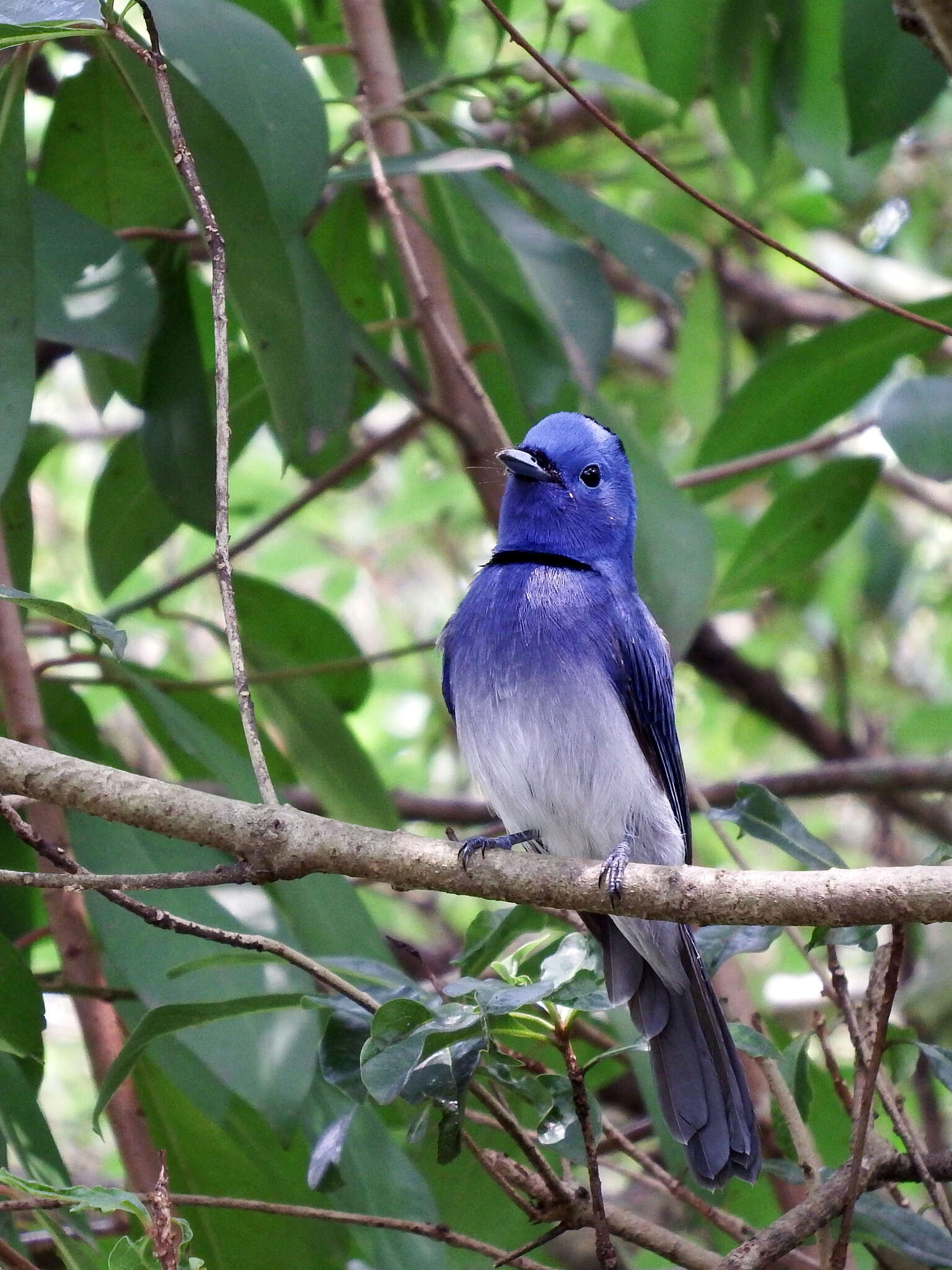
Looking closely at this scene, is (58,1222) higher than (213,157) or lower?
lower

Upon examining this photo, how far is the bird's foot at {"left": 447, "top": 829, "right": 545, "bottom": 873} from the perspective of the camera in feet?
6.85

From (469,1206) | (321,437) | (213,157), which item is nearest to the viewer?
(213,157)

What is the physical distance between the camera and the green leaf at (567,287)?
3447 millimetres

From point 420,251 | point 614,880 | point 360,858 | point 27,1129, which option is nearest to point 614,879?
point 614,880

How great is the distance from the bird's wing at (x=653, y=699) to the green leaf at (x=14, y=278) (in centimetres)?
132

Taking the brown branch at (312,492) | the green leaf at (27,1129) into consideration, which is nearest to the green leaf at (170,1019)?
the green leaf at (27,1129)

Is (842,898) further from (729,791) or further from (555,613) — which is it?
(729,791)

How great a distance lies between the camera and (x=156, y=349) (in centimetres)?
350

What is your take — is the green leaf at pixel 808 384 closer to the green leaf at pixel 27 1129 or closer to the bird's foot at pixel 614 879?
the bird's foot at pixel 614 879

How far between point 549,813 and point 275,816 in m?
1.25

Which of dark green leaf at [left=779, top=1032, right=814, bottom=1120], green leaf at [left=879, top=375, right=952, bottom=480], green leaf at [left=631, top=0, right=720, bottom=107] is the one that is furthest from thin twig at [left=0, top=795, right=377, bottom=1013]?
green leaf at [left=631, top=0, right=720, bottom=107]

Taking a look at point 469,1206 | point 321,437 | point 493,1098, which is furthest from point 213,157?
point 469,1206

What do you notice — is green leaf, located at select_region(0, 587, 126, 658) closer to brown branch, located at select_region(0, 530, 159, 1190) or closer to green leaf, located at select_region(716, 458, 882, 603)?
brown branch, located at select_region(0, 530, 159, 1190)

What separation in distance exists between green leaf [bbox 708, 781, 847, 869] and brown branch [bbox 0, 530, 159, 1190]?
4.39 ft
